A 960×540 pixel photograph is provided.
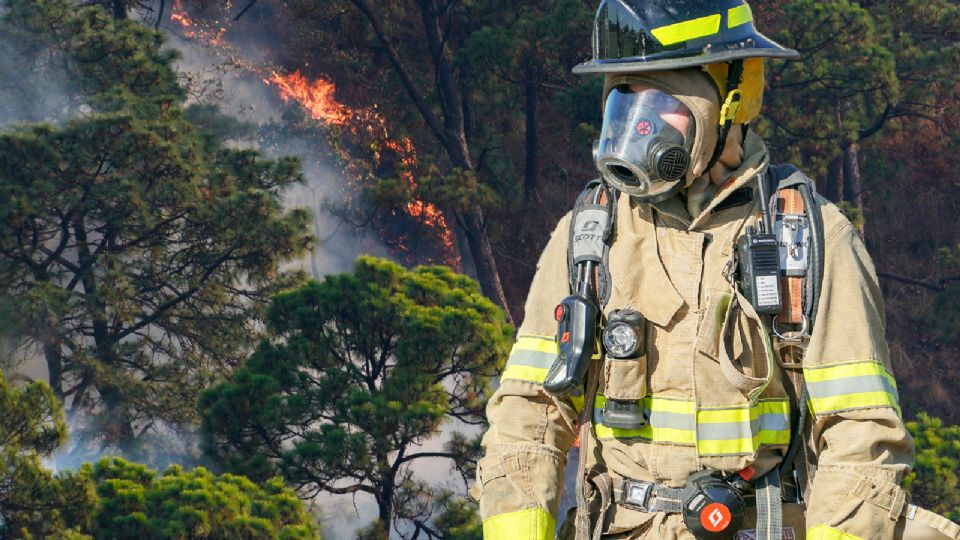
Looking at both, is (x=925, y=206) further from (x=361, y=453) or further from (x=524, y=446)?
(x=524, y=446)

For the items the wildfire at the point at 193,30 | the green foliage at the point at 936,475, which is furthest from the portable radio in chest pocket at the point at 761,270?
the wildfire at the point at 193,30

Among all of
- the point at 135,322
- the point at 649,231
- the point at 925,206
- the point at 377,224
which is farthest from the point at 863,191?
the point at 649,231

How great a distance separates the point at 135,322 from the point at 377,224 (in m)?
3.26

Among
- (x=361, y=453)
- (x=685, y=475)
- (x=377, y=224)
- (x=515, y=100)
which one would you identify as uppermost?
(x=515, y=100)

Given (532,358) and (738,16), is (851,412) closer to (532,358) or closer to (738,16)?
(532,358)

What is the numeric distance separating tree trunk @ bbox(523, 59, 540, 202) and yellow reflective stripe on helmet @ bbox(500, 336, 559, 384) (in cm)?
1259

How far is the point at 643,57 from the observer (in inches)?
114

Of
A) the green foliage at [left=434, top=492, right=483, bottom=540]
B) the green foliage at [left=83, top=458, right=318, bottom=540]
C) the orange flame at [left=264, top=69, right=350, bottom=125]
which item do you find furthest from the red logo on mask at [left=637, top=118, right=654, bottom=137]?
the orange flame at [left=264, top=69, right=350, bottom=125]

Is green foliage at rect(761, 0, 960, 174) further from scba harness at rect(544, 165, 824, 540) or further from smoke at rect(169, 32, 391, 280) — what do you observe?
scba harness at rect(544, 165, 824, 540)

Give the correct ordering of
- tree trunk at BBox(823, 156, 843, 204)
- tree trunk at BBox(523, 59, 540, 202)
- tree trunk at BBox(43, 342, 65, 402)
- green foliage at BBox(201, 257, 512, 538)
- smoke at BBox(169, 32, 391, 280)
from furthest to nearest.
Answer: tree trunk at BBox(823, 156, 843, 204), tree trunk at BBox(523, 59, 540, 202), smoke at BBox(169, 32, 391, 280), tree trunk at BBox(43, 342, 65, 402), green foliage at BBox(201, 257, 512, 538)

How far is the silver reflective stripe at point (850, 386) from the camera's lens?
8.86 feet

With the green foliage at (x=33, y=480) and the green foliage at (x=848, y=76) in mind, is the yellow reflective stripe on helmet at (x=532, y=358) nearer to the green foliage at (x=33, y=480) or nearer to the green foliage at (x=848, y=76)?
the green foliage at (x=33, y=480)

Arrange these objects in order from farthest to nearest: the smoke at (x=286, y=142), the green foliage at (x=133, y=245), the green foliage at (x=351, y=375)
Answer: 1. the smoke at (x=286, y=142)
2. the green foliage at (x=133, y=245)
3. the green foliage at (x=351, y=375)

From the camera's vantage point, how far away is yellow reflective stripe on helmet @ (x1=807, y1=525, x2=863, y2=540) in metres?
2.65
